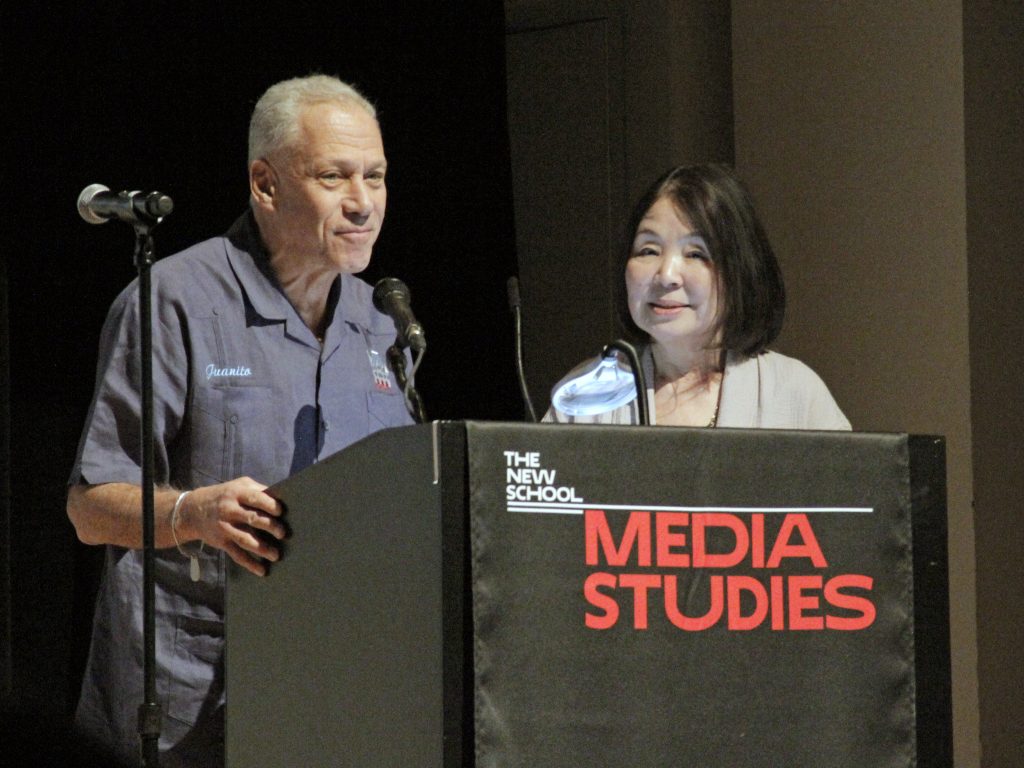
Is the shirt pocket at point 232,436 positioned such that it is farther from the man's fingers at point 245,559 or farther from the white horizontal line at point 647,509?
the white horizontal line at point 647,509

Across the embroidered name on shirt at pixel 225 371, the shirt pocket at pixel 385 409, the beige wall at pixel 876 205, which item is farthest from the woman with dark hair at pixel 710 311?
the beige wall at pixel 876 205

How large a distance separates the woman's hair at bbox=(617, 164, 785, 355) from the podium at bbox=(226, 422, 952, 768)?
0.60 m

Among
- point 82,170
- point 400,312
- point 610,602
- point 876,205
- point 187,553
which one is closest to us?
point 610,602

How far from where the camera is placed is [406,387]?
1891mm

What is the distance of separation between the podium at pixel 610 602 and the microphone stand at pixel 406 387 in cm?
30

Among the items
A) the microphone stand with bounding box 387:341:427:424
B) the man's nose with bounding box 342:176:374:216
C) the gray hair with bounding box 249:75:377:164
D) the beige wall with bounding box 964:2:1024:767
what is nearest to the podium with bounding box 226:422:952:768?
the microphone stand with bounding box 387:341:427:424

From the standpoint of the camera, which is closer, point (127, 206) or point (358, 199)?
point (127, 206)

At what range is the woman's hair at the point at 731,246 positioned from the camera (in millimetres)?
2152

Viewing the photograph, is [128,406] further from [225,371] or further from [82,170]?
[82,170]

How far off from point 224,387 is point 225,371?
28 mm

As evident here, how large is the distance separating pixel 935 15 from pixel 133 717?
245cm

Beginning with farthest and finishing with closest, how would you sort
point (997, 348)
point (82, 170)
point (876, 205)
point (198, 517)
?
point (876, 205) < point (997, 348) < point (82, 170) < point (198, 517)

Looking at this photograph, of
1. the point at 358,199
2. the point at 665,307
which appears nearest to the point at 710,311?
the point at 665,307

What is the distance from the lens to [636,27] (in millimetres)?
4062
